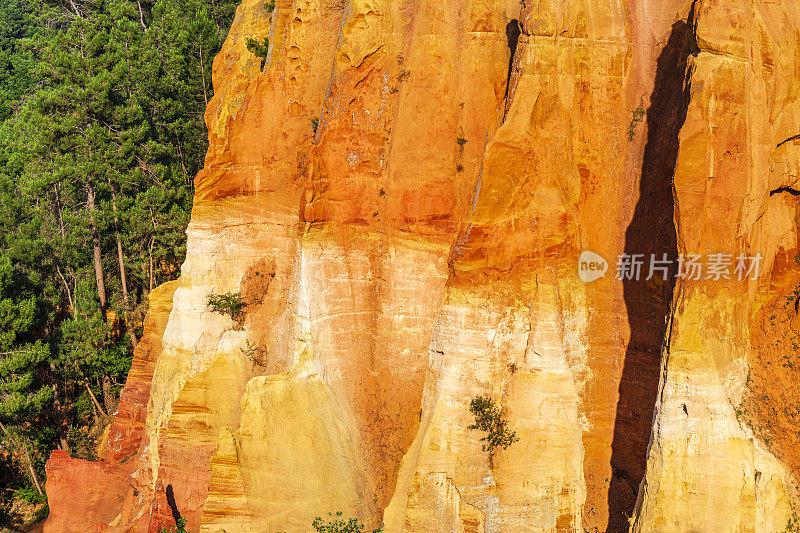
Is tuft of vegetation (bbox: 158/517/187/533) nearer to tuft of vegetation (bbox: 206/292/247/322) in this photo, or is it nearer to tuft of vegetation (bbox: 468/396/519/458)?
tuft of vegetation (bbox: 206/292/247/322)

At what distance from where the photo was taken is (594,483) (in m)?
13.6

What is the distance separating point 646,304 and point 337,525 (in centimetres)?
743

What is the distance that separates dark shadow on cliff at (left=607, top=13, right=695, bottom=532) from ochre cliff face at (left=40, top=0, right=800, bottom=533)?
0.18 ft

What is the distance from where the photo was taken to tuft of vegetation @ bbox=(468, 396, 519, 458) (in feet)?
43.3

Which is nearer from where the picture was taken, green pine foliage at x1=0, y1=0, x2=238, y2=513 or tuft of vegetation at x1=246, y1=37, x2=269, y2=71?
tuft of vegetation at x1=246, y1=37, x2=269, y2=71

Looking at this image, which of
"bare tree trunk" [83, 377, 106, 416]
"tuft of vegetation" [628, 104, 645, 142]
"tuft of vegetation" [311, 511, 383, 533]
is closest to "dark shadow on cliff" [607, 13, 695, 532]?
"tuft of vegetation" [628, 104, 645, 142]

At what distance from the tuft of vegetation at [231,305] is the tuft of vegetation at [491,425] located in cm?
713

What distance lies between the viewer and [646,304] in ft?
44.0

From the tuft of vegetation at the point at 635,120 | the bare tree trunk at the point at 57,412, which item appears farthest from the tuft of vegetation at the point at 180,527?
the tuft of vegetation at the point at 635,120

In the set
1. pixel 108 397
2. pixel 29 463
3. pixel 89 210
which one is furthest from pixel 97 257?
pixel 29 463

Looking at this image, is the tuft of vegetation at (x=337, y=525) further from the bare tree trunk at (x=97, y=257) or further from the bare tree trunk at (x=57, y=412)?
the bare tree trunk at (x=97, y=257)

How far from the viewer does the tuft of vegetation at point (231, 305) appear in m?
17.9

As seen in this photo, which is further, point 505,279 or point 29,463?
point 29,463

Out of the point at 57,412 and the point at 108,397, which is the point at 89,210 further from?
the point at 57,412
